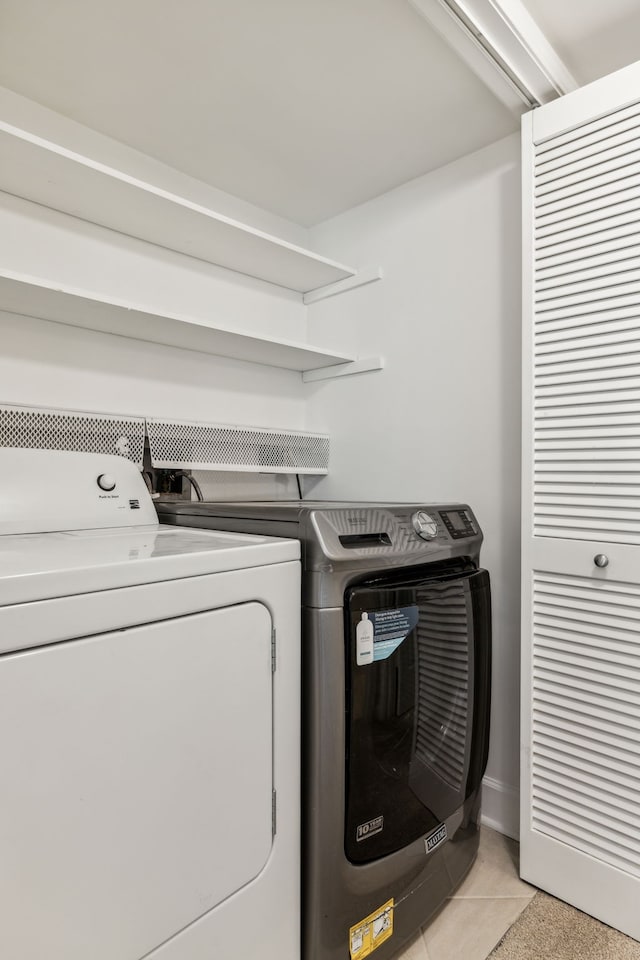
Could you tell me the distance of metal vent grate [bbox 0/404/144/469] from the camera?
1.62 meters

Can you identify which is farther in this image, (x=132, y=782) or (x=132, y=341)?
(x=132, y=341)

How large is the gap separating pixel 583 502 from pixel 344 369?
1.26 meters

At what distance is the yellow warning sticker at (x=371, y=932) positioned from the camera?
1.22 meters

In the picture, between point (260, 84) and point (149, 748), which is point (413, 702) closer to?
point (149, 748)

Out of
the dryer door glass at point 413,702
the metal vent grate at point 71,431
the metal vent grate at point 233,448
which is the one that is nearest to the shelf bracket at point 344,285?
the metal vent grate at point 233,448

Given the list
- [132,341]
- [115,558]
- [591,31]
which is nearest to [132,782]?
[115,558]

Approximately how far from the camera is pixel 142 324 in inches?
74.0

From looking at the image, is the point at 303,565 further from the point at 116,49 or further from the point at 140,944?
the point at 116,49

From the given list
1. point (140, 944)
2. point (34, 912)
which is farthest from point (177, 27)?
point (140, 944)

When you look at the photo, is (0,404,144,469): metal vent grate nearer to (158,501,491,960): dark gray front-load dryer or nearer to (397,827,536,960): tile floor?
(158,501,491,960): dark gray front-load dryer

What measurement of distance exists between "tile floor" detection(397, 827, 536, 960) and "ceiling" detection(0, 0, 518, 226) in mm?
2397

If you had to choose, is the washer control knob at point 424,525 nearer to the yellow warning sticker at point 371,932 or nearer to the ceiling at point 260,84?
the yellow warning sticker at point 371,932

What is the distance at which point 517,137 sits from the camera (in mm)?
1914

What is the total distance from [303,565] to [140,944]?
0.69m
